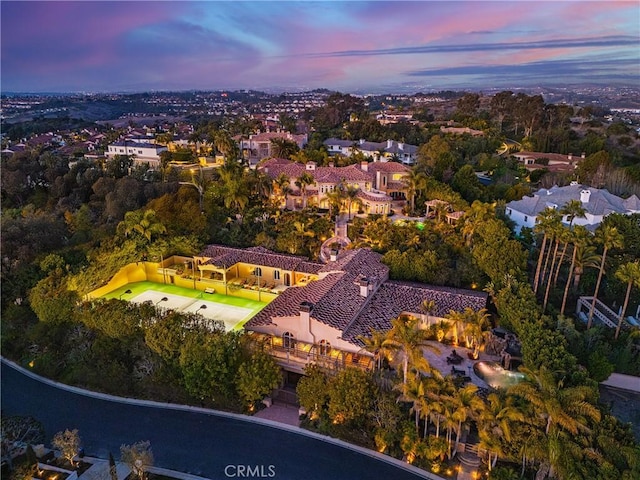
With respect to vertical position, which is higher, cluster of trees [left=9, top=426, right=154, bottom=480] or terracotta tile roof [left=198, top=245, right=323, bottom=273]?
terracotta tile roof [left=198, top=245, right=323, bottom=273]

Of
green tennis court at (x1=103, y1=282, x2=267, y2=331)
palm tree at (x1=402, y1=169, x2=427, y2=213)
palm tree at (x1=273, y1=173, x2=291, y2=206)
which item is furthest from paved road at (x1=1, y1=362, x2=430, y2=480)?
palm tree at (x1=402, y1=169, x2=427, y2=213)

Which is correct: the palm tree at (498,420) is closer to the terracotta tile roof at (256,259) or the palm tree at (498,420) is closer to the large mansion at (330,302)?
the large mansion at (330,302)

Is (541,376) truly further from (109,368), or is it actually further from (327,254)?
(109,368)

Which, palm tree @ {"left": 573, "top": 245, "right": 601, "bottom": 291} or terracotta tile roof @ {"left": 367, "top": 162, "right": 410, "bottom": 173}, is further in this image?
terracotta tile roof @ {"left": 367, "top": 162, "right": 410, "bottom": 173}

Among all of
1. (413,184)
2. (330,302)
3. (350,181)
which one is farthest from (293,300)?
(350,181)

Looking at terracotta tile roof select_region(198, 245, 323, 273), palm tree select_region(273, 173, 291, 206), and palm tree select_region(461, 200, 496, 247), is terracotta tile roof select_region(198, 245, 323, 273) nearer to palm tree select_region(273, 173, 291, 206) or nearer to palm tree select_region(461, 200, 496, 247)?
palm tree select_region(461, 200, 496, 247)

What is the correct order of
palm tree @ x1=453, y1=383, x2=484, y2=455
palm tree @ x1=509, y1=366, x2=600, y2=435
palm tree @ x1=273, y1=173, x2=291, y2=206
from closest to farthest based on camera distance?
palm tree @ x1=509, y1=366, x2=600, y2=435 → palm tree @ x1=453, y1=383, x2=484, y2=455 → palm tree @ x1=273, y1=173, x2=291, y2=206

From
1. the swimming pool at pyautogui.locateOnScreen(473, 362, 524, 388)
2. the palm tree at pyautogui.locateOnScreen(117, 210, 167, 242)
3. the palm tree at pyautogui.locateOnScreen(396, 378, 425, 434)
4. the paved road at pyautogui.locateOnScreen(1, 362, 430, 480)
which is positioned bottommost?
the paved road at pyautogui.locateOnScreen(1, 362, 430, 480)
